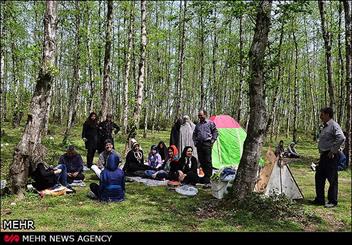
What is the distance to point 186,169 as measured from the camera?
11.4 meters

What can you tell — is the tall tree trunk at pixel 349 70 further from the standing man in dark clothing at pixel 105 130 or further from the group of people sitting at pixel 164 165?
the standing man in dark clothing at pixel 105 130

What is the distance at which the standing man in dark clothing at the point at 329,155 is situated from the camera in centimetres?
862

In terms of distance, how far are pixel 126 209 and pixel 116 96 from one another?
119ft

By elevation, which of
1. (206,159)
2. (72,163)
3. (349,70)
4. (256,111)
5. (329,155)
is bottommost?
(72,163)

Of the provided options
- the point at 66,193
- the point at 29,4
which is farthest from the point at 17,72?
the point at 66,193

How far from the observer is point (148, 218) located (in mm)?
7738

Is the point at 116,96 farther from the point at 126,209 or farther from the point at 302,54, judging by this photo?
the point at 126,209

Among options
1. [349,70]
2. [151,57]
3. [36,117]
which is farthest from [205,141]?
[151,57]

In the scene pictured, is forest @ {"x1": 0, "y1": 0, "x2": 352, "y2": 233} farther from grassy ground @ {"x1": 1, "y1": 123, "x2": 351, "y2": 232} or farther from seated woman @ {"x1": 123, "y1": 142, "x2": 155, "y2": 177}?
seated woman @ {"x1": 123, "y1": 142, "x2": 155, "y2": 177}

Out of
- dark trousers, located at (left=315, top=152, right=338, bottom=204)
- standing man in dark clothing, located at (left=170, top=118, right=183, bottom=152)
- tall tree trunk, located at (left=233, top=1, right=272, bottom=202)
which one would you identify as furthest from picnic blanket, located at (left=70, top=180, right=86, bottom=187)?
dark trousers, located at (left=315, top=152, right=338, bottom=204)

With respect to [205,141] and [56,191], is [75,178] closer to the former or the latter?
→ [56,191]

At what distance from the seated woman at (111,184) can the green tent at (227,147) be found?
6318mm

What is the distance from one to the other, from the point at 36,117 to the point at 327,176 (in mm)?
6833
